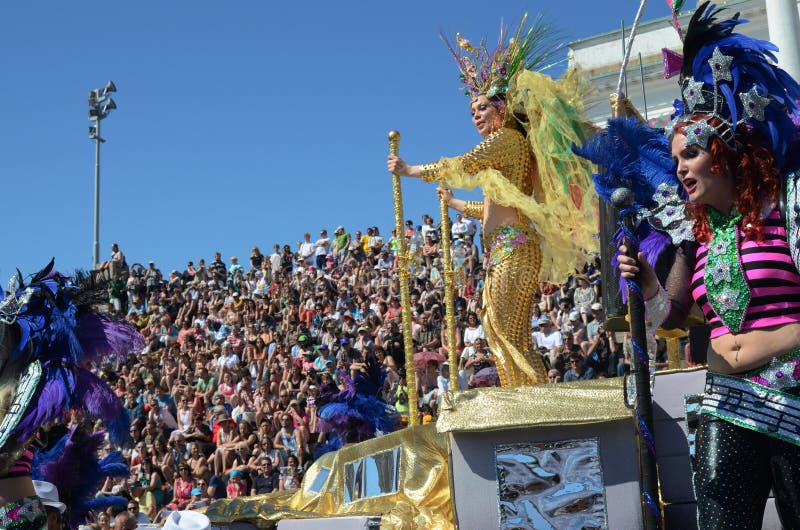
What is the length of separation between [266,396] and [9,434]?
9207 mm

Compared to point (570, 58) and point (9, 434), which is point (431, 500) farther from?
point (570, 58)

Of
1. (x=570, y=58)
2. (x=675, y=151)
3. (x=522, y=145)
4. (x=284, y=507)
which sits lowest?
(x=284, y=507)

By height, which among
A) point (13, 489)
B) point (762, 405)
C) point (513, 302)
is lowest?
point (13, 489)

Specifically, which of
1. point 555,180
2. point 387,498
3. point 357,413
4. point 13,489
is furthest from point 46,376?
point 357,413

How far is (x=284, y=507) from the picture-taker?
6.82m

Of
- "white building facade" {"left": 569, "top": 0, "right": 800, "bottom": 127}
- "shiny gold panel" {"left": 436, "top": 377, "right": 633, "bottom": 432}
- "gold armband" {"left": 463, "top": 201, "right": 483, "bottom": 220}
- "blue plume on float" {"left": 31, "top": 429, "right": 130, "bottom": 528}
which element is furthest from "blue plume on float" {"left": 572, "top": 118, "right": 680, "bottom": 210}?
"white building facade" {"left": 569, "top": 0, "right": 800, "bottom": 127}

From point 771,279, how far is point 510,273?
3163 mm

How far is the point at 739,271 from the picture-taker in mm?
3061

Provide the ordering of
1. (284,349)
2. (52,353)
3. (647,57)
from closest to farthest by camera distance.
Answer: (52,353)
(284,349)
(647,57)

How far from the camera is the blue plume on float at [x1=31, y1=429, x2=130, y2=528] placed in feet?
19.0

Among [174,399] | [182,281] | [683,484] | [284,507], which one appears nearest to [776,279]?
[683,484]

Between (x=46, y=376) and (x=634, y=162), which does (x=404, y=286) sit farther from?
(x=634, y=162)

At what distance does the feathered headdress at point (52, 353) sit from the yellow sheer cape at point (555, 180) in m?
2.32

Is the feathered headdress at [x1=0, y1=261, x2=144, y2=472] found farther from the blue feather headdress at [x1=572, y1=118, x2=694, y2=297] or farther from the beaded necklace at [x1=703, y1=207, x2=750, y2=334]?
the beaded necklace at [x1=703, y1=207, x2=750, y2=334]
